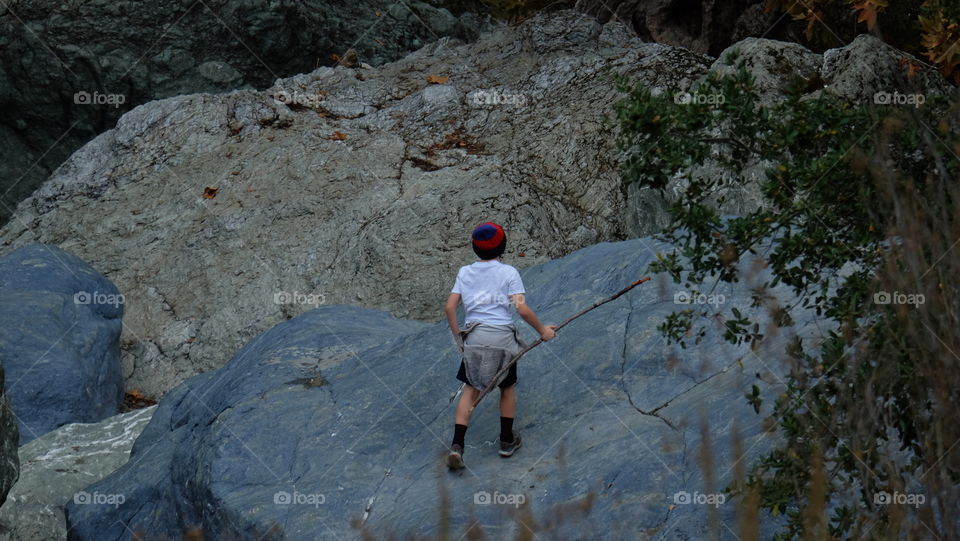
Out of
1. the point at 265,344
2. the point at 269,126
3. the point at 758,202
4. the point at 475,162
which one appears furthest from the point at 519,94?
the point at 265,344

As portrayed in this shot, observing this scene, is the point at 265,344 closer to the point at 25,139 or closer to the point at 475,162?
the point at 475,162

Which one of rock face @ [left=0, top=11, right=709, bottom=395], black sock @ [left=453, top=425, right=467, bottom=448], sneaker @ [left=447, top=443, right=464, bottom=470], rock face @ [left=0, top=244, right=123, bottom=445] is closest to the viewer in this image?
sneaker @ [left=447, top=443, right=464, bottom=470]

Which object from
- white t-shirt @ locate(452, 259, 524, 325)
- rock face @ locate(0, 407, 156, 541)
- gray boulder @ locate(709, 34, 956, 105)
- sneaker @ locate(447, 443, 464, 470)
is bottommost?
rock face @ locate(0, 407, 156, 541)

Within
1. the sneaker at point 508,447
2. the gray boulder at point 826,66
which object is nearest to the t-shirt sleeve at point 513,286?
the sneaker at point 508,447

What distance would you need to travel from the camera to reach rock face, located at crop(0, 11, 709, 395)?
1092cm

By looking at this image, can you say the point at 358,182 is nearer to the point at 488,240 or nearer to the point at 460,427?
the point at 488,240

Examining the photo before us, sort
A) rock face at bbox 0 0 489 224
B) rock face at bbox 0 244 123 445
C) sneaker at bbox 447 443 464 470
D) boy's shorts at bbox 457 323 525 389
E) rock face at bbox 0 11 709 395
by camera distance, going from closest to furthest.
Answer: sneaker at bbox 447 443 464 470 < boy's shorts at bbox 457 323 525 389 < rock face at bbox 0 244 123 445 < rock face at bbox 0 11 709 395 < rock face at bbox 0 0 489 224

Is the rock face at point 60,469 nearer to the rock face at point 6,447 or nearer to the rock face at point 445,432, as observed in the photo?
the rock face at point 445,432

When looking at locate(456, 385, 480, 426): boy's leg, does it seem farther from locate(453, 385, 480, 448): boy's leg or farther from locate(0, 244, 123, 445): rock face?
locate(0, 244, 123, 445): rock face

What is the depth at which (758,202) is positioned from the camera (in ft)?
32.2

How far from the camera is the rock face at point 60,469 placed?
8.81 meters

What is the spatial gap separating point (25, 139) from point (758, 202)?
33.7ft

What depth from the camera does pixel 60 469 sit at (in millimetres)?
9273

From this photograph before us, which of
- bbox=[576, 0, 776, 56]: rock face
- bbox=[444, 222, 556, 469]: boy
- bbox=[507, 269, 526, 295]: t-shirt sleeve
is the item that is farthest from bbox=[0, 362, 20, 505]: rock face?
bbox=[576, 0, 776, 56]: rock face
